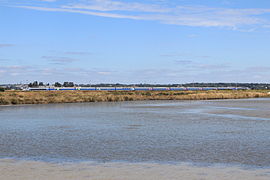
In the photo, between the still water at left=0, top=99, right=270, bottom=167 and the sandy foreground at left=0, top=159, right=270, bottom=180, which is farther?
the still water at left=0, top=99, right=270, bottom=167

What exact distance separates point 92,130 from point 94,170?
37.0ft

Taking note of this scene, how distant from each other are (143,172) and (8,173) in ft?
13.9

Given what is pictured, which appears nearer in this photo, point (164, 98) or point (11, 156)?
point (11, 156)

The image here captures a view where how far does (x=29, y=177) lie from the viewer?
1220 cm

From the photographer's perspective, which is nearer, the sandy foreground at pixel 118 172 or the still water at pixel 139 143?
the sandy foreground at pixel 118 172

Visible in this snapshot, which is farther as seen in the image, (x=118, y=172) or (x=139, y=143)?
(x=139, y=143)

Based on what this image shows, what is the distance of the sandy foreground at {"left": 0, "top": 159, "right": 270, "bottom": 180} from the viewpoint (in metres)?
12.2

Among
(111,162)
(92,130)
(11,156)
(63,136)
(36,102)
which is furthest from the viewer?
(36,102)

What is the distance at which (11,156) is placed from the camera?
1568 centimetres

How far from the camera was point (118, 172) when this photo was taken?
1284 cm

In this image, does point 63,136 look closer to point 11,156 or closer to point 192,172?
point 11,156

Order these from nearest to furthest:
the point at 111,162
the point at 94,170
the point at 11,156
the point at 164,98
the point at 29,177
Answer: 1. the point at 29,177
2. the point at 94,170
3. the point at 111,162
4. the point at 11,156
5. the point at 164,98

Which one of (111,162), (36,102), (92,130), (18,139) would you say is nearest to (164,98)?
(36,102)

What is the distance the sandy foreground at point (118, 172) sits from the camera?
12195 mm
